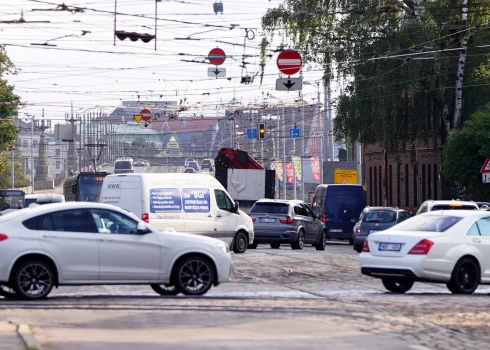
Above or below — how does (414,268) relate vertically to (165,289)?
above

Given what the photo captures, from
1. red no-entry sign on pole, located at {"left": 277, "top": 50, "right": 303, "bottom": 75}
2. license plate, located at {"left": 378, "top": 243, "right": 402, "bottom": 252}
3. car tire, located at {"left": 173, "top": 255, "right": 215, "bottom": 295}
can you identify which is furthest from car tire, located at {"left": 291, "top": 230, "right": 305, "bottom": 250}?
car tire, located at {"left": 173, "top": 255, "right": 215, "bottom": 295}

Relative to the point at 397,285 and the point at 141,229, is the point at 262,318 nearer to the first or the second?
the point at 141,229

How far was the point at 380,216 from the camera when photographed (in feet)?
126

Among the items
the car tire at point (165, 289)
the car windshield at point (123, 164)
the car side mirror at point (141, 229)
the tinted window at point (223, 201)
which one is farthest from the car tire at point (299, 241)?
the car windshield at point (123, 164)

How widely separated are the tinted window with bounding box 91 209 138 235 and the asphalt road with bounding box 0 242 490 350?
1.01 metres

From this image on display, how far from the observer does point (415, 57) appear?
152 ft

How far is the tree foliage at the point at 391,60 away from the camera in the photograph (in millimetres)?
46375

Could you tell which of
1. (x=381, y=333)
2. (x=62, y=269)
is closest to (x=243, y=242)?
(x=62, y=269)

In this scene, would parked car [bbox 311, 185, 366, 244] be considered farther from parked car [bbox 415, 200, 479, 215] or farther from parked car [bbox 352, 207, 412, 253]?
parked car [bbox 415, 200, 479, 215]

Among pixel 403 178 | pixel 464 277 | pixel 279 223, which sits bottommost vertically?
pixel 464 277

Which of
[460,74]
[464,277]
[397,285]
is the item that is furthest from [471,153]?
[464,277]

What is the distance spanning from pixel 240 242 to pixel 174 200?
12.8 ft

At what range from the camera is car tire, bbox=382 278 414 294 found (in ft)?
64.4

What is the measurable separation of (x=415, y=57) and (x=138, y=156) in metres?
129
